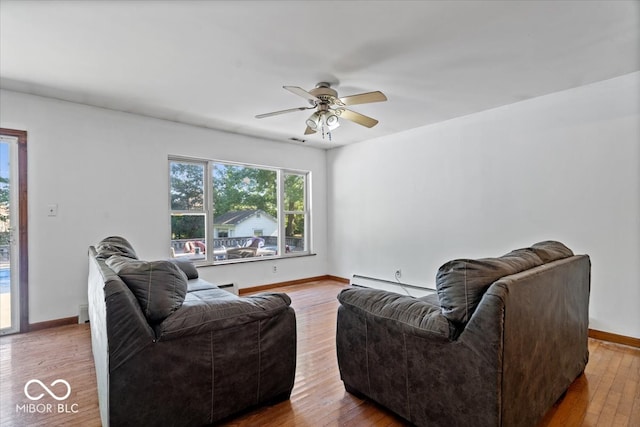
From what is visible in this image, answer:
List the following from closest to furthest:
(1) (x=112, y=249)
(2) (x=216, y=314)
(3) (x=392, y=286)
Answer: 1. (2) (x=216, y=314)
2. (1) (x=112, y=249)
3. (3) (x=392, y=286)

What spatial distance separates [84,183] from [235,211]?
6.22 ft

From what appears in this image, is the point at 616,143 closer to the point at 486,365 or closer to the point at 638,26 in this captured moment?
the point at 638,26

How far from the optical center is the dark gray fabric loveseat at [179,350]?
1432mm

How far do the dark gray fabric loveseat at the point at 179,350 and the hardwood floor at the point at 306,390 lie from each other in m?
0.23

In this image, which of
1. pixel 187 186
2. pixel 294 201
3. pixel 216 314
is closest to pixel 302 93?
pixel 216 314

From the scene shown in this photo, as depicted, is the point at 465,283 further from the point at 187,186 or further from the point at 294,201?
the point at 294,201

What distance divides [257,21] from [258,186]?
328cm

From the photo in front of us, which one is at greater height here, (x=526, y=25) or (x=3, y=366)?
(x=526, y=25)

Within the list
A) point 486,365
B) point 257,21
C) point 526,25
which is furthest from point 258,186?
point 486,365

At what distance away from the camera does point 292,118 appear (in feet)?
13.1

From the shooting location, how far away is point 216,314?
5.54ft

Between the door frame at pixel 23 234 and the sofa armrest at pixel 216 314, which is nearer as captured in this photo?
the sofa armrest at pixel 216 314

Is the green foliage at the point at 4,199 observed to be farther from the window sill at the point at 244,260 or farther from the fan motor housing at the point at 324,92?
the fan motor housing at the point at 324,92

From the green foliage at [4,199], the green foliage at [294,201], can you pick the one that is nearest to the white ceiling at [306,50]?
the green foliage at [4,199]
